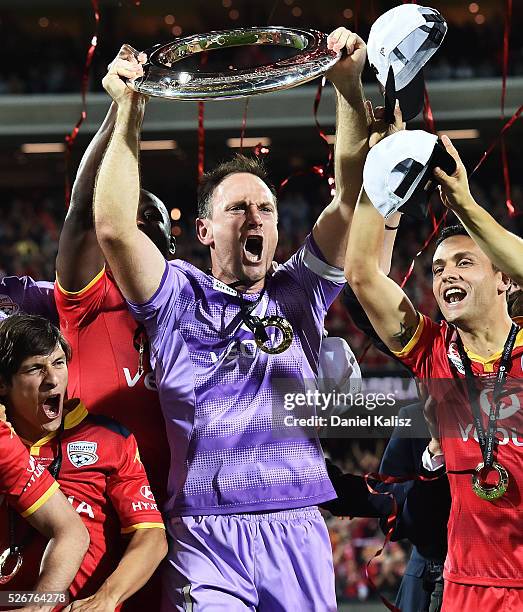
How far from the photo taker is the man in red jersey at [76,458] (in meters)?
2.58

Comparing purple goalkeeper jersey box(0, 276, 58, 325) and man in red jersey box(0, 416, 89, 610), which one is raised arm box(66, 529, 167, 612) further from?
purple goalkeeper jersey box(0, 276, 58, 325)

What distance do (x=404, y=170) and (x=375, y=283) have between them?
463mm

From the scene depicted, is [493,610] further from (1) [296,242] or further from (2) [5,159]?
(2) [5,159]

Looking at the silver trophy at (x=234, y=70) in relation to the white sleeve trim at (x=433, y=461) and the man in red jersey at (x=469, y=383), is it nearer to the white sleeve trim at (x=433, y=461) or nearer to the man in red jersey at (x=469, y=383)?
the man in red jersey at (x=469, y=383)

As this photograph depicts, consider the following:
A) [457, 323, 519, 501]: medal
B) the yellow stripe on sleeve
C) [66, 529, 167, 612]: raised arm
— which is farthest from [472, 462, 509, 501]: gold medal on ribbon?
[66, 529, 167, 612]: raised arm

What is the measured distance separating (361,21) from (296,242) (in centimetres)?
401

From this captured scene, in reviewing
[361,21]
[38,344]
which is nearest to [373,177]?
[38,344]

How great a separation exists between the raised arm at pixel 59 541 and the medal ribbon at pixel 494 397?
1128mm

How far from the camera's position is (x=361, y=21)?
14602 mm

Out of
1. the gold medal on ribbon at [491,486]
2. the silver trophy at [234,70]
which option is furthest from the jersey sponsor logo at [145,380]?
the gold medal on ribbon at [491,486]

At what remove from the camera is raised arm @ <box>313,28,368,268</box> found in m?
2.64

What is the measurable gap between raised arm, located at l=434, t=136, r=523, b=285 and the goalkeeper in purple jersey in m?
0.36

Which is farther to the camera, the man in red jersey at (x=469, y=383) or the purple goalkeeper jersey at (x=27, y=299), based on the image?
the purple goalkeeper jersey at (x=27, y=299)

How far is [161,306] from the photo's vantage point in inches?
107
